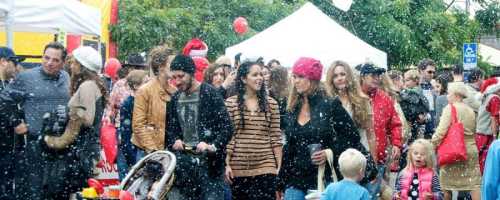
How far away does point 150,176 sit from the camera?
8109 millimetres

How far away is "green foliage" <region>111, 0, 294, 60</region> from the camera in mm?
24016

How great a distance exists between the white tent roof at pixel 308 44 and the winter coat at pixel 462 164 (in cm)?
538

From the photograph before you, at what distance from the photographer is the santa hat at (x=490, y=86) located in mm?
10964

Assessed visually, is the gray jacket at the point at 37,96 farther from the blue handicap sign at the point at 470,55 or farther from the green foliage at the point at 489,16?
the green foliage at the point at 489,16

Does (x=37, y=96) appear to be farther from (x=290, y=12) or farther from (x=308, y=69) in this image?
(x=290, y=12)

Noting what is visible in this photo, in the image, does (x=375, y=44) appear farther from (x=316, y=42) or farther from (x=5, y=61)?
(x=5, y=61)

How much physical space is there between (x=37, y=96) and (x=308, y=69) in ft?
8.14

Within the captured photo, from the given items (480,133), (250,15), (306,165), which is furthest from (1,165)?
(250,15)

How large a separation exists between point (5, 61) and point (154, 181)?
278 cm

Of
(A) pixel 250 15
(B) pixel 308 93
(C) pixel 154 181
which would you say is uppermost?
(A) pixel 250 15

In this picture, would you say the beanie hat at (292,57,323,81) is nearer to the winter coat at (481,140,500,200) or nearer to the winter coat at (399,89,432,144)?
the winter coat at (481,140,500,200)

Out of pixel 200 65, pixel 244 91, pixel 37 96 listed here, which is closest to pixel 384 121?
pixel 244 91

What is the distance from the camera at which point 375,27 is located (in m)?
30.3

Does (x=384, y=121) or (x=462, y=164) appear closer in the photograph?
(x=384, y=121)
